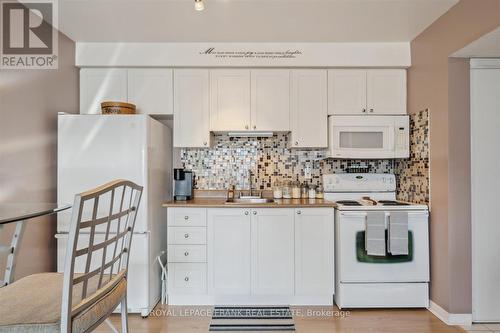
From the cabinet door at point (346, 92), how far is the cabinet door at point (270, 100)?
0.43 m

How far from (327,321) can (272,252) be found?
682mm

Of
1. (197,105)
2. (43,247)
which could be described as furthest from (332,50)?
(43,247)

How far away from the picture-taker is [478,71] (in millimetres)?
2326

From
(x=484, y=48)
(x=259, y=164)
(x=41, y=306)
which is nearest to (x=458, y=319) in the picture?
(x=484, y=48)

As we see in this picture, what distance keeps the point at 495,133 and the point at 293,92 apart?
1.67 m

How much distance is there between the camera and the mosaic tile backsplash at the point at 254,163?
10.6 feet

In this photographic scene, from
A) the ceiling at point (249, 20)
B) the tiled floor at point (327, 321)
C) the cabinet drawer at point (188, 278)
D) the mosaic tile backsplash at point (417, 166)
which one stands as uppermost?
the ceiling at point (249, 20)

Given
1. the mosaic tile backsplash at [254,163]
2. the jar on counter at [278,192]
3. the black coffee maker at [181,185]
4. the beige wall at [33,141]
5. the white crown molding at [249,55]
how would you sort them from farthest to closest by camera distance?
the mosaic tile backsplash at [254,163] < the jar on counter at [278,192] < the black coffee maker at [181,185] < the white crown molding at [249,55] < the beige wall at [33,141]

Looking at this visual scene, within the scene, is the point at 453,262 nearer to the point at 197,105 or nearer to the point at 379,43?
the point at 379,43

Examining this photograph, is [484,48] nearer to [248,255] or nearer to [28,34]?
[248,255]

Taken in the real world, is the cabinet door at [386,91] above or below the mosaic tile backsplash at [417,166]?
above

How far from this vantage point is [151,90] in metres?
2.90

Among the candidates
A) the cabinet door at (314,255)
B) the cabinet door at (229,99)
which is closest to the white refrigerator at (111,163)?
the cabinet door at (229,99)

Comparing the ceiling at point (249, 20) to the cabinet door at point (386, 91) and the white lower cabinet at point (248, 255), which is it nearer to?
the cabinet door at point (386, 91)
